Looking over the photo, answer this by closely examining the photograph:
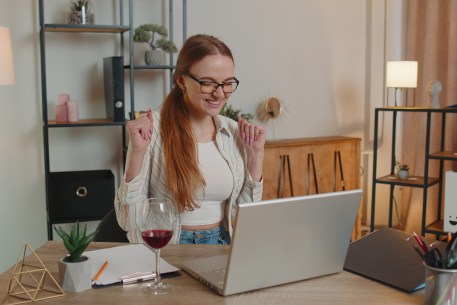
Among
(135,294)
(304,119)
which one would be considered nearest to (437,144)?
(304,119)

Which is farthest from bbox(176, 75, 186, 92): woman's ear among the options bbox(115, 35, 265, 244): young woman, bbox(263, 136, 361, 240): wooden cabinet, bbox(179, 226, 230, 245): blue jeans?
bbox(263, 136, 361, 240): wooden cabinet

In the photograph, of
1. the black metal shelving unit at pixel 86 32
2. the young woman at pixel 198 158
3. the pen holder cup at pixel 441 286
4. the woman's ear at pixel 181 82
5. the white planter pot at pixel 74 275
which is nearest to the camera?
the pen holder cup at pixel 441 286

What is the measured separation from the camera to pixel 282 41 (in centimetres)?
408

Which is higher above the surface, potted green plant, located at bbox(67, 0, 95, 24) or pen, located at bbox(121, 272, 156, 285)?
potted green plant, located at bbox(67, 0, 95, 24)

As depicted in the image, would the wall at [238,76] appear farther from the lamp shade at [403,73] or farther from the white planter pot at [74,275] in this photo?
the white planter pot at [74,275]

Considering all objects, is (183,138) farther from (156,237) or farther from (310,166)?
(310,166)

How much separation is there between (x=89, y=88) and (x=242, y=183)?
68.9 inches

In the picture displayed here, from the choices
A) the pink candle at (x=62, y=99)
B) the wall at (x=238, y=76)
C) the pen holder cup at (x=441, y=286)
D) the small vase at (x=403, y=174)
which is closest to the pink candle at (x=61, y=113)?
the pink candle at (x=62, y=99)

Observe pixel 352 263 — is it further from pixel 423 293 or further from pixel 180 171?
pixel 180 171

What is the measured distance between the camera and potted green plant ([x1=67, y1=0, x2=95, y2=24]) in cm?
319

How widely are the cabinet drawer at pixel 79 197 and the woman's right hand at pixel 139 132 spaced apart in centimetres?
141

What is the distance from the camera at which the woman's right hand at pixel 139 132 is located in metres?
1.83

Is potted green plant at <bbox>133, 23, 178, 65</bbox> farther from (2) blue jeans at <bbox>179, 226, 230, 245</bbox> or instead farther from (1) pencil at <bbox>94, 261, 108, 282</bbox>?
(1) pencil at <bbox>94, 261, 108, 282</bbox>

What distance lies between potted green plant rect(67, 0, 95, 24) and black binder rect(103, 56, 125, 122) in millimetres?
248
